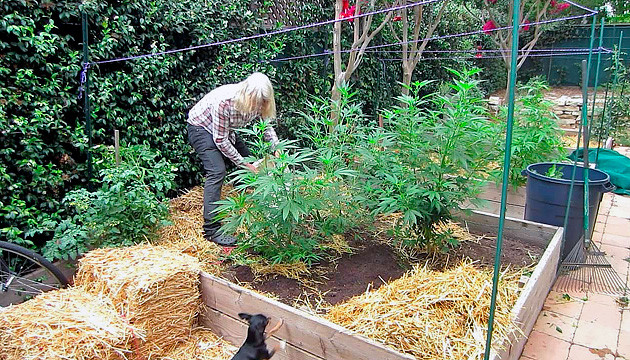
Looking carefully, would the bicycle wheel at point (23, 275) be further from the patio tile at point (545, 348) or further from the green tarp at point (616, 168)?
the green tarp at point (616, 168)

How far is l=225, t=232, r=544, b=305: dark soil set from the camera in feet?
8.41

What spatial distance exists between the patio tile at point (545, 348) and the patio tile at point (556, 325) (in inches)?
2.1

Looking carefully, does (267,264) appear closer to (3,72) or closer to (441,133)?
(441,133)

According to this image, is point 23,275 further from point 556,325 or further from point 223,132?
point 556,325

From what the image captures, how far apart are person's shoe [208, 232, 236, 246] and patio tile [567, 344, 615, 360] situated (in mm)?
2199

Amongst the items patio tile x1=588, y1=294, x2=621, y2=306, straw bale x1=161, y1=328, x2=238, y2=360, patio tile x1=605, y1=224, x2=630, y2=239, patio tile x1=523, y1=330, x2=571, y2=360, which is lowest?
patio tile x1=605, y1=224, x2=630, y2=239

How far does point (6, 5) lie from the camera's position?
9.20 feet

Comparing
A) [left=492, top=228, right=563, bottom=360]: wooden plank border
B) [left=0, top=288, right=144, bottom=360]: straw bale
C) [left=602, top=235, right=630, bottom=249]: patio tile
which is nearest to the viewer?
[left=0, top=288, right=144, bottom=360]: straw bale

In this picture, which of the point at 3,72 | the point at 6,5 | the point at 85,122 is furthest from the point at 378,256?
the point at 6,5

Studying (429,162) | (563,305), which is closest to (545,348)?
(563,305)

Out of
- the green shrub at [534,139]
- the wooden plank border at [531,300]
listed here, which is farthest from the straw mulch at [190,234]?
the green shrub at [534,139]

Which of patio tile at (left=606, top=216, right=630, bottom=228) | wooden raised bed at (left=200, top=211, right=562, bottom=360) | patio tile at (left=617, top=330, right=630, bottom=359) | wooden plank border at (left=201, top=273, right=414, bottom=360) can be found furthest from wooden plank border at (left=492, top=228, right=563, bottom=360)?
patio tile at (left=606, top=216, right=630, bottom=228)

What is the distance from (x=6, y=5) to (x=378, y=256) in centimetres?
281

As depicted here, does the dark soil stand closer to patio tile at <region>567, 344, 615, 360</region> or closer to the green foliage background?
patio tile at <region>567, 344, 615, 360</region>
